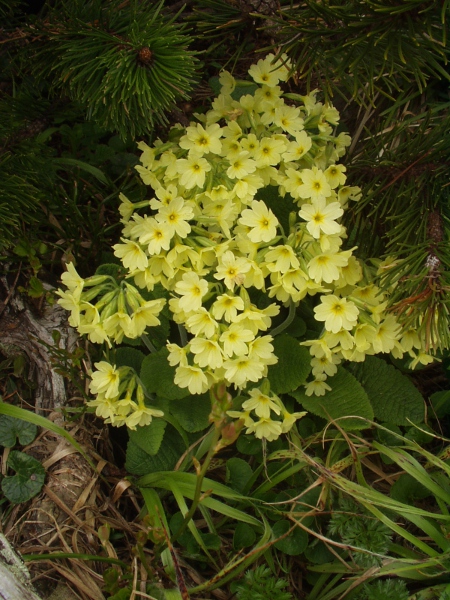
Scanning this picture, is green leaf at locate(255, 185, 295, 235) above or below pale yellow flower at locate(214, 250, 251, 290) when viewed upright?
below

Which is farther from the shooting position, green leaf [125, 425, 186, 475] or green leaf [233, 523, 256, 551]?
green leaf [125, 425, 186, 475]

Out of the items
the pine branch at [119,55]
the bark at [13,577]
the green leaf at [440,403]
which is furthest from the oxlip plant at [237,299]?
the bark at [13,577]

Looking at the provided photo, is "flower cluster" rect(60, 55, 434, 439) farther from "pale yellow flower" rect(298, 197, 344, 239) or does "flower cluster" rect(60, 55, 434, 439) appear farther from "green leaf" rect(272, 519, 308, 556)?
"green leaf" rect(272, 519, 308, 556)

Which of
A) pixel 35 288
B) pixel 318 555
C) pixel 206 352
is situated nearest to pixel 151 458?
pixel 206 352

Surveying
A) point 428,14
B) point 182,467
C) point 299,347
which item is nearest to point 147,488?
point 182,467

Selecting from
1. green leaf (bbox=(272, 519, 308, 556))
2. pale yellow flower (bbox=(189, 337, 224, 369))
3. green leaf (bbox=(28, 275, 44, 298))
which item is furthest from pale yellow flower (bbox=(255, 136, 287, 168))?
green leaf (bbox=(272, 519, 308, 556))

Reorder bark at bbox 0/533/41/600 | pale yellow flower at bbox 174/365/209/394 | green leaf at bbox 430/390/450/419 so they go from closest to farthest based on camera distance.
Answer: bark at bbox 0/533/41/600 < pale yellow flower at bbox 174/365/209/394 < green leaf at bbox 430/390/450/419
